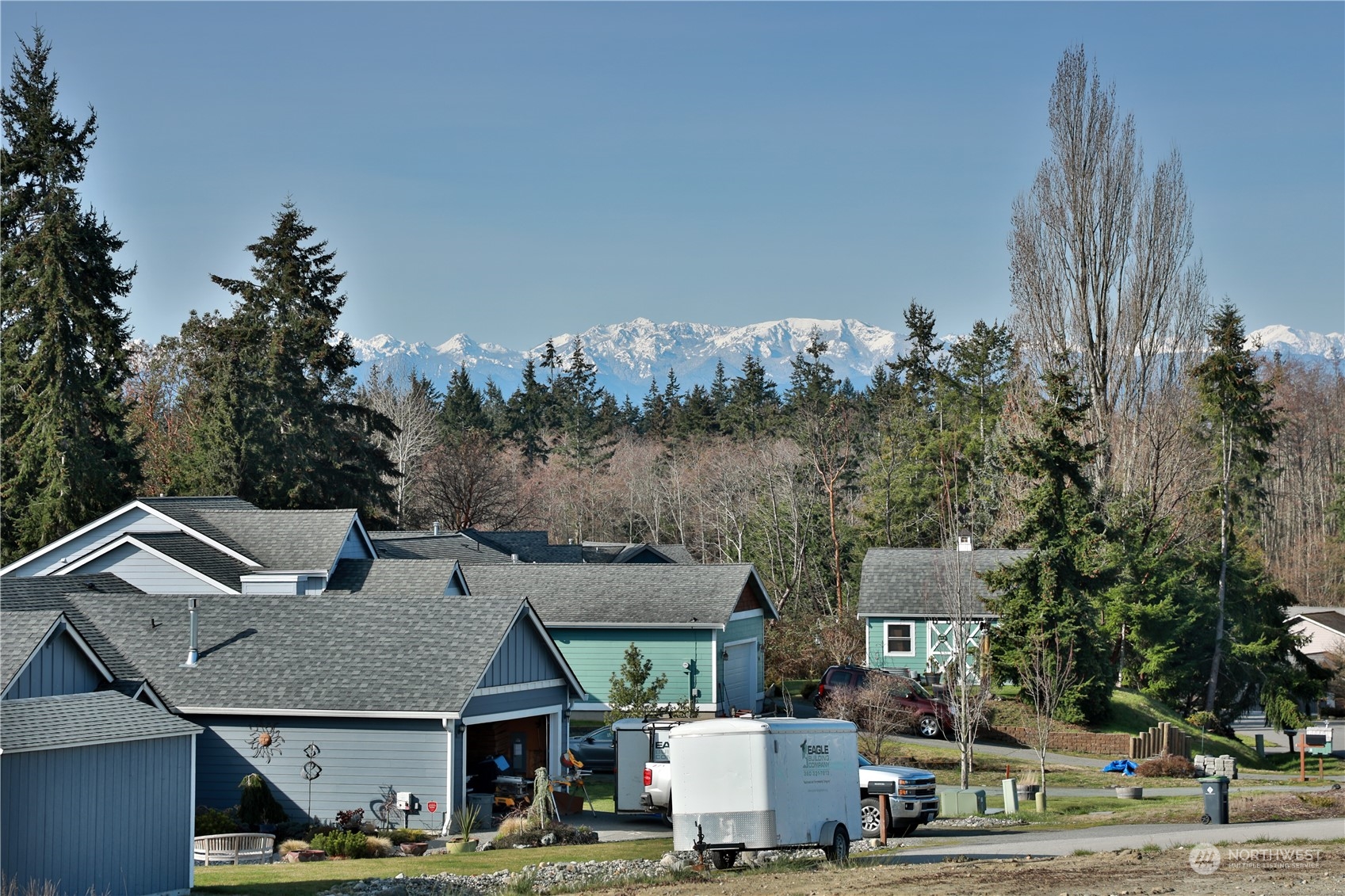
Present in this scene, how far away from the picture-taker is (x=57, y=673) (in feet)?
67.1

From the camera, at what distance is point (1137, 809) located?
89.3 ft

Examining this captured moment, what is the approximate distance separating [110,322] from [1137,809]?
1692 inches

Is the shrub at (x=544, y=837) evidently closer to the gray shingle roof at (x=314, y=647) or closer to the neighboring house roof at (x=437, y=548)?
the gray shingle roof at (x=314, y=647)

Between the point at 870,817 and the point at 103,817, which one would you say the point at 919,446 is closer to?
the point at 870,817

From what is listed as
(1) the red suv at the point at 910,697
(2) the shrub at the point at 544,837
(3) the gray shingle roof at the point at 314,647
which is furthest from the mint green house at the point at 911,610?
(2) the shrub at the point at 544,837

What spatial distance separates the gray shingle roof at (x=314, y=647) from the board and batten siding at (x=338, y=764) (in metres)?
0.51

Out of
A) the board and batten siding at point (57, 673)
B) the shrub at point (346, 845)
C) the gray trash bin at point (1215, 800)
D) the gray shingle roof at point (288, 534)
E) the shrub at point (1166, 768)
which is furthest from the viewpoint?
the gray shingle roof at point (288, 534)

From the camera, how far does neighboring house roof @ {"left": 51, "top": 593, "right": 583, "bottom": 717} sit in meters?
25.7

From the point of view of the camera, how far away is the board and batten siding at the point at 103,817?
54.8 feet

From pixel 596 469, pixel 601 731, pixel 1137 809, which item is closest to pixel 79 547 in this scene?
pixel 601 731

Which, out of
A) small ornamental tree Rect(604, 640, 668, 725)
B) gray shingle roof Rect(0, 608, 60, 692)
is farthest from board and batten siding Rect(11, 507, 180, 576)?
gray shingle roof Rect(0, 608, 60, 692)

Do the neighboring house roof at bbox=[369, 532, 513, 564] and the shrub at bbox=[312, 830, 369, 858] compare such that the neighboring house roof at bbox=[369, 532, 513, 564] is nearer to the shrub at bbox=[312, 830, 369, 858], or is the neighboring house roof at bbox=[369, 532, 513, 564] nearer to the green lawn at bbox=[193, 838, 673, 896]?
the shrub at bbox=[312, 830, 369, 858]

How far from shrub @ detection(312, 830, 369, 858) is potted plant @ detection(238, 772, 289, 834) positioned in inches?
94.8

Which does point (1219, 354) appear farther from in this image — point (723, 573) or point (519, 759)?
point (519, 759)
